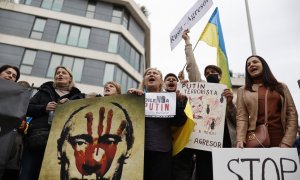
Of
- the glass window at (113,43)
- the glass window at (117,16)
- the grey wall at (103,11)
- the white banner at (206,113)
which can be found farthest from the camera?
the glass window at (117,16)

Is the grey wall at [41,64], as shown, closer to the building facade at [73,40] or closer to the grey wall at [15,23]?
the building facade at [73,40]

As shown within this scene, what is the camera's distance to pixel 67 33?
800 inches

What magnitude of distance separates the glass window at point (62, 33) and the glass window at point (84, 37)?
0.97 metres

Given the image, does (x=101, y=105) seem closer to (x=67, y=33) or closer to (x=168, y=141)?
(x=168, y=141)

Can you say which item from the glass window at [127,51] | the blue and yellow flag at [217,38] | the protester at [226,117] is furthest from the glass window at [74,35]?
the protester at [226,117]

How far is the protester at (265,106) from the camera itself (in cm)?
267

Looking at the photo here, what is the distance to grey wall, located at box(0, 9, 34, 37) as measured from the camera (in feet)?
63.7

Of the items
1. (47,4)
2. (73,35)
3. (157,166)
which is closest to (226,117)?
(157,166)

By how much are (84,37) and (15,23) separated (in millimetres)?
4660

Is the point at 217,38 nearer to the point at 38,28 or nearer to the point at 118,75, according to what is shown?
the point at 118,75

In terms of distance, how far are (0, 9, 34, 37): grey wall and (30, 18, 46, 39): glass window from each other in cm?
26

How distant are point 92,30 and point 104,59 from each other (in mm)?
2549

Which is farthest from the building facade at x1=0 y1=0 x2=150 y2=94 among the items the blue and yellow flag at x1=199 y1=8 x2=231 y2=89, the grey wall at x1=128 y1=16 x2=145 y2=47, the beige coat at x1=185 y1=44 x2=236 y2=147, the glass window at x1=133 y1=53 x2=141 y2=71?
the beige coat at x1=185 y1=44 x2=236 y2=147

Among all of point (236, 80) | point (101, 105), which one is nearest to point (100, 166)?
point (101, 105)
